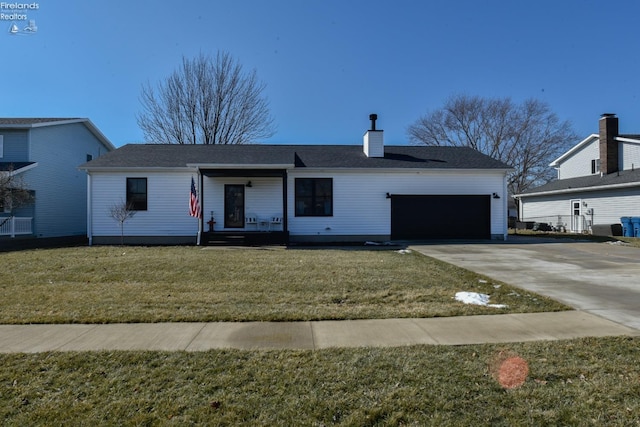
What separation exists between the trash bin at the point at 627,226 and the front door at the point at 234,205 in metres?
20.0

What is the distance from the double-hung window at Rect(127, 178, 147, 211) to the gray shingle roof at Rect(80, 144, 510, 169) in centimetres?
70

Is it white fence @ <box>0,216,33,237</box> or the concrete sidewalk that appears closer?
the concrete sidewalk

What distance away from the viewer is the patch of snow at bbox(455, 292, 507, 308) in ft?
19.8

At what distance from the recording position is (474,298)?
635cm

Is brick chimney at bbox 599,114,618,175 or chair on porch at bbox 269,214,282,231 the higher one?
brick chimney at bbox 599,114,618,175

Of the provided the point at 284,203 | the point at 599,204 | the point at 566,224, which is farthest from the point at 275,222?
the point at 566,224

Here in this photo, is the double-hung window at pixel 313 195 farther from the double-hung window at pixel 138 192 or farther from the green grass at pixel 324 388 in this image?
the green grass at pixel 324 388

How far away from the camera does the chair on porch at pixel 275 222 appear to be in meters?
16.6

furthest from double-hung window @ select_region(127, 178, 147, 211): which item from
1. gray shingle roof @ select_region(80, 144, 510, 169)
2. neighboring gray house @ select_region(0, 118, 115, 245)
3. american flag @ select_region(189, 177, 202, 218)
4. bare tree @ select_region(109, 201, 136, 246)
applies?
neighboring gray house @ select_region(0, 118, 115, 245)

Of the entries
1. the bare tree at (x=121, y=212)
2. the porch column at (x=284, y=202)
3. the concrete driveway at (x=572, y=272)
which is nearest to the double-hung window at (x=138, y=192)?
the bare tree at (x=121, y=212)

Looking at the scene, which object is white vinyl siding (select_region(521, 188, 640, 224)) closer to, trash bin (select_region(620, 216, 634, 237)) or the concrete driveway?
trash bin (select_region(620, 216, 634, 237))

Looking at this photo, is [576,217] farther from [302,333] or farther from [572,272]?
[302,333]

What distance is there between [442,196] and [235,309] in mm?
13934

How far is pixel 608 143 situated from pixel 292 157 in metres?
21.7
